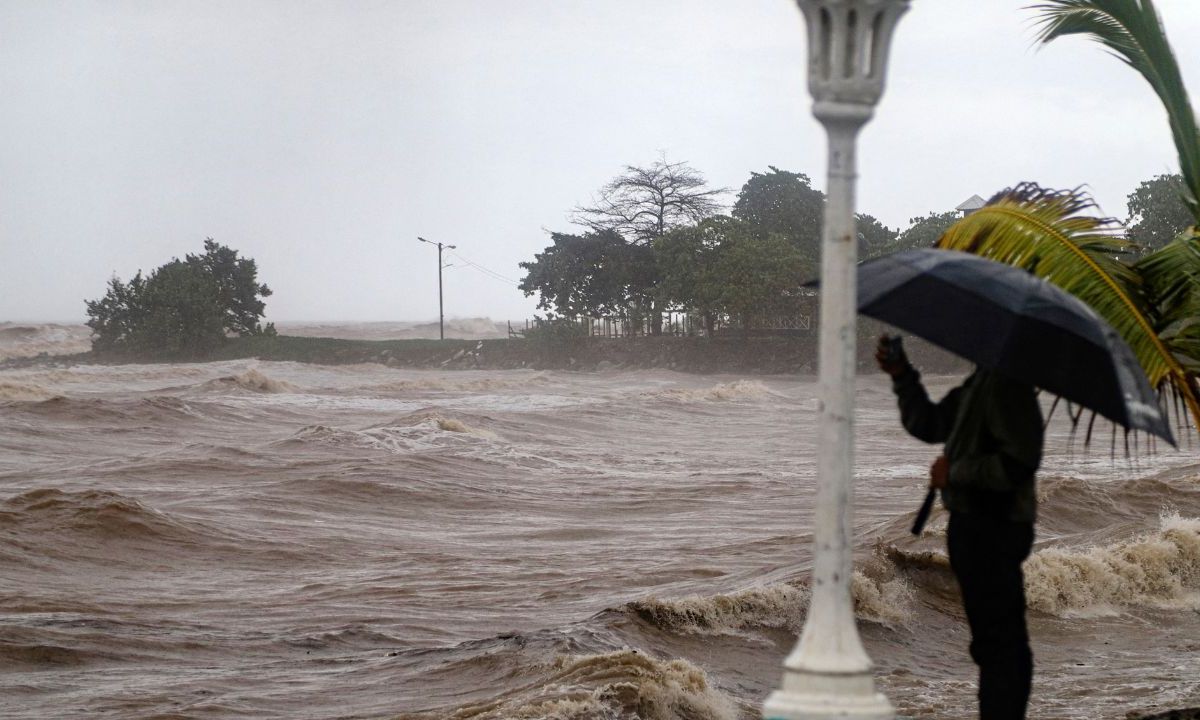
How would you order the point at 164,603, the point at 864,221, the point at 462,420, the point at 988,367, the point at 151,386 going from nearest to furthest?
1. the point at 988,367
2. the point at 164,603
3. the point at 462,420
4. the point at 151,386
5. the point at 864,221

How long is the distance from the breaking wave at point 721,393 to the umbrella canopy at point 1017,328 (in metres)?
31.5

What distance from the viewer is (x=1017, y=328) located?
338 centimetres

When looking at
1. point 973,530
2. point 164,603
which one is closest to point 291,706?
point 164,603

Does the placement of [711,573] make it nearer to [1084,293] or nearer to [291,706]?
[291,706]

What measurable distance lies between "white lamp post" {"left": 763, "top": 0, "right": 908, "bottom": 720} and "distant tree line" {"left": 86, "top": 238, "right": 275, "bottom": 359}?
60.2 meters

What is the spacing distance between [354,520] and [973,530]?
1076 centimetres

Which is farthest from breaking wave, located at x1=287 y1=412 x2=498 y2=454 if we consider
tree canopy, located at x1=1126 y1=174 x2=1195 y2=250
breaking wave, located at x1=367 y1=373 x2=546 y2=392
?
tree canopy, located at x1=1126 y1=174 x2=1195 y2=250

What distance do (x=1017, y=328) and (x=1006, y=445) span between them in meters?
0.30

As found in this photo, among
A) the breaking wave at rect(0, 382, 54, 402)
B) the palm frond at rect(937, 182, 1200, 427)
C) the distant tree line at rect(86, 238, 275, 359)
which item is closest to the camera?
the palm frond at rect(937, 182, 1200, 427)

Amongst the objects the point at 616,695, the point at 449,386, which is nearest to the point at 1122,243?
the point at 616,695

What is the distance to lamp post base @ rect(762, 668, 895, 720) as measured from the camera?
273cm

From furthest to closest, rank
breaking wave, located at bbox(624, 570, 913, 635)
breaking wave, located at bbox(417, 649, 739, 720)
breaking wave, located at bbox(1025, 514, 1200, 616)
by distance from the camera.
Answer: breaking wave, located at bbox(1025, 514, 1200, 616), breaking wave, located at bbox(624, 570, 913, 635), breaking wave, located at bbox(417, 649, 739, 720)

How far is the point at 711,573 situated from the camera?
10.5 meters

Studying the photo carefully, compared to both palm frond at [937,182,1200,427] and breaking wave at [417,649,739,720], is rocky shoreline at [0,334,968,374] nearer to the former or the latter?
breaking wave at [417,649,739,720]
